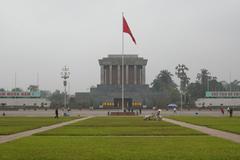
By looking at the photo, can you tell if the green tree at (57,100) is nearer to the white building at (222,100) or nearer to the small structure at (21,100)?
the small structure at (21,100)

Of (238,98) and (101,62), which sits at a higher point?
(101,62)

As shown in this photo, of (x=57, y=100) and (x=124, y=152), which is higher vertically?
(x=57, y=100)

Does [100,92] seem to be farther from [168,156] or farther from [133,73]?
[168,156]

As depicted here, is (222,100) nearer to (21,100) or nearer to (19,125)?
(21,100)

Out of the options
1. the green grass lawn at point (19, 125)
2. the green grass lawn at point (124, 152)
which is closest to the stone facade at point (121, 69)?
the green grass lawn at point (19, 125)

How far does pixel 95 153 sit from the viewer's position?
14.9 m

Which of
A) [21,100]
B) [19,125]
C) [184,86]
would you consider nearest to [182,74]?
[184,86]

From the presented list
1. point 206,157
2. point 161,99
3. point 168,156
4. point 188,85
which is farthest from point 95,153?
point 188,85

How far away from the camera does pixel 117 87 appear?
117 m

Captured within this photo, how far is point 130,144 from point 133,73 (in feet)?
337

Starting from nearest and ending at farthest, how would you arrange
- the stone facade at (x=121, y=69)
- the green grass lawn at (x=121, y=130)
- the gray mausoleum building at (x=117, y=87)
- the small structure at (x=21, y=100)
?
the green grass lawn at (x=121, y=130) → the gray mausoleum building at (x=117, y=87) → the small structure at (x=21, y=100) → the stone facade at (x=121, y=69)

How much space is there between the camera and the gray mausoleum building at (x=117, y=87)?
112688 millimetres

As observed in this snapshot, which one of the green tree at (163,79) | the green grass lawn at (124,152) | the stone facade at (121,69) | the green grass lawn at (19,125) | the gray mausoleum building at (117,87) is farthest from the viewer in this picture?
the green tree at (163,79)

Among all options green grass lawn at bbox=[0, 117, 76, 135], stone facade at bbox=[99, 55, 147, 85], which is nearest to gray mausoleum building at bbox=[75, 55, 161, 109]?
stone facade at bbox=[99, 55, 147, 85]
